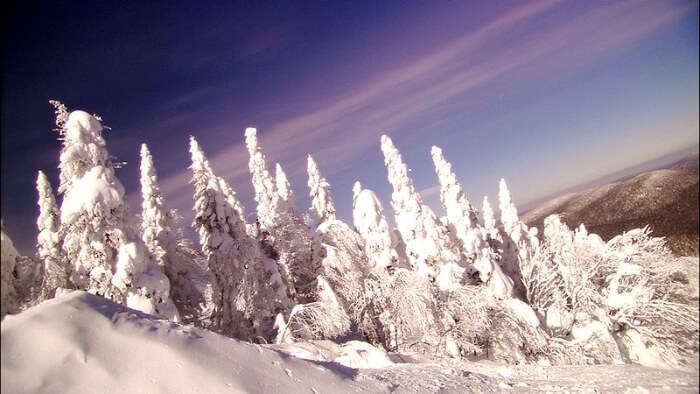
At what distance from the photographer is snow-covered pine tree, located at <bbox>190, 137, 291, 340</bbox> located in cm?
1742

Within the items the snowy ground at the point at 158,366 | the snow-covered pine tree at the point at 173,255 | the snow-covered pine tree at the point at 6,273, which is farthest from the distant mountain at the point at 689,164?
the snow-covered pine tree at the point at 173,255

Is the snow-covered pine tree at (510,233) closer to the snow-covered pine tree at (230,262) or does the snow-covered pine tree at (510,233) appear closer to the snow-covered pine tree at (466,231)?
the snow-covered pine tree at (466,231)

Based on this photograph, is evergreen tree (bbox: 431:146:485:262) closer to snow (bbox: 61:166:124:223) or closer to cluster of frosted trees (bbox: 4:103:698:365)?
cluster of frosted trees (bbox: 4:103:698:365)

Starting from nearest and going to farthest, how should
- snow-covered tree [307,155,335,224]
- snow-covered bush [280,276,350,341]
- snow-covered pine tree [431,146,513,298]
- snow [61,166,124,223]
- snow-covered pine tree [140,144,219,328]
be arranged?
snow [61,166,124,223] < snow-covered bush [280,276,350,341] < snow-covered pine tree [431,146,513,298] < snow-covered pine tree [140,144,219,328] < snow-covered tree [307,155,335,224]

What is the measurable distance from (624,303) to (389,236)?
10.1 m

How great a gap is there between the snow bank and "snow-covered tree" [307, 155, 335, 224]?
21.1 m

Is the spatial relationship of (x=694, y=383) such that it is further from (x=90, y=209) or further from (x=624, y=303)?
(x=90, y=209)

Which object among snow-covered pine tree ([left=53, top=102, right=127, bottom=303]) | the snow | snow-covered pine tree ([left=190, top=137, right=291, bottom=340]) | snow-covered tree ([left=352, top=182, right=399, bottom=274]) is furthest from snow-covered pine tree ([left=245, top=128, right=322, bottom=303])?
the snow

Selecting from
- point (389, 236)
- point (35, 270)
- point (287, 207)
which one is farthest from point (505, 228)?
point (35, 270)

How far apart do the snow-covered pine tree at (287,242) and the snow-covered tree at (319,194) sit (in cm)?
318

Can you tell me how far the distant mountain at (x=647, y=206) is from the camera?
12.3ft

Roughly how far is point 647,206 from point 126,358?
28.9ft

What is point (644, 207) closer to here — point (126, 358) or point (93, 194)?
point (126, 358)

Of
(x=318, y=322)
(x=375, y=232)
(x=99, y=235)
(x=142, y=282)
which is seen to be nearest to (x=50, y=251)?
(x=99, y=235)
